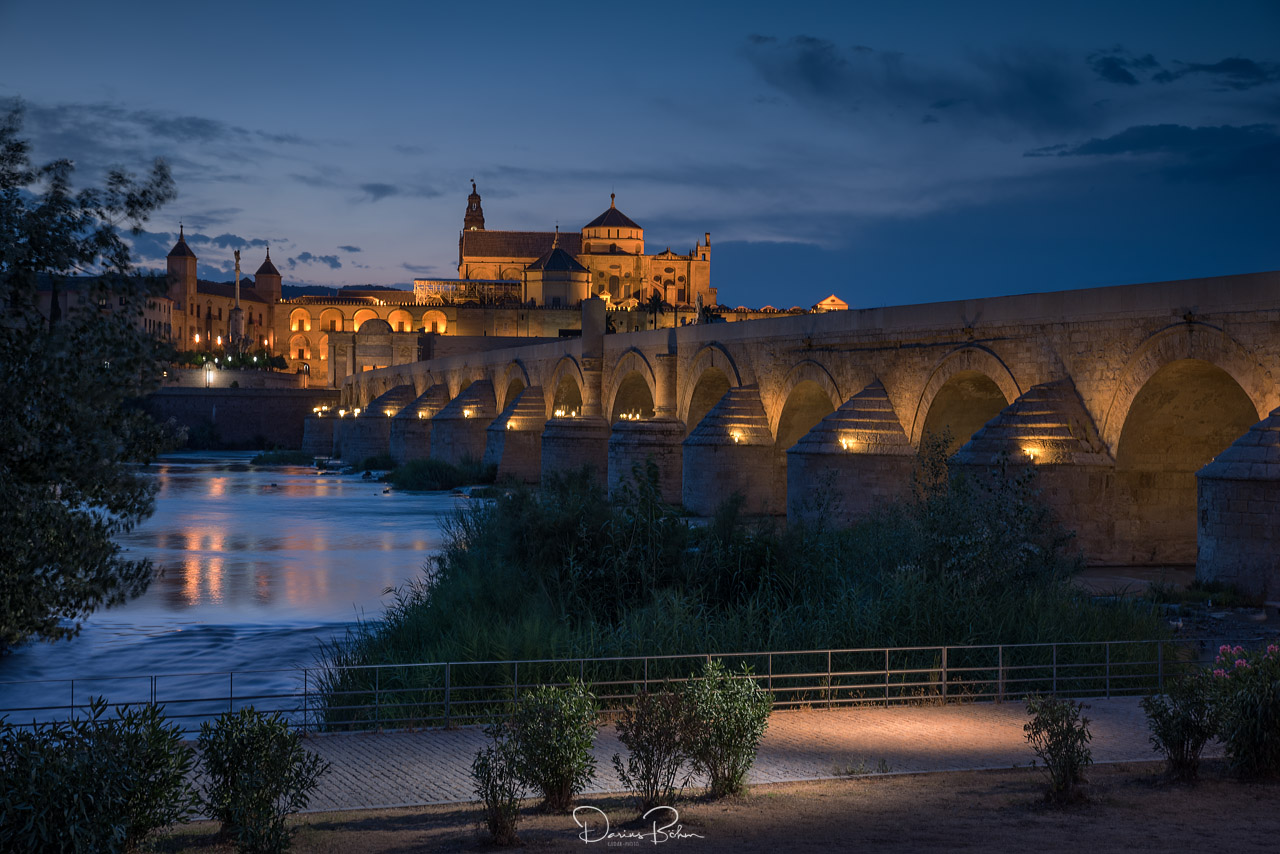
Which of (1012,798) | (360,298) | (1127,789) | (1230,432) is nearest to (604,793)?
(1012,798)

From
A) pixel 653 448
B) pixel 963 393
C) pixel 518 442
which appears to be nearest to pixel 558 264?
pixel 518 442

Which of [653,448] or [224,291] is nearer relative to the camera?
[653,448]

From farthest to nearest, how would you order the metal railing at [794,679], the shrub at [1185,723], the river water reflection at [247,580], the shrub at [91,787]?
the river water reflection at [247,580] < the metal railing at [794,679] < the shrub at [1185,723] < the shrub at [91,787]

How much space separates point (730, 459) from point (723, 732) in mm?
17876

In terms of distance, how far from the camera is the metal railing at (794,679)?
8.78m

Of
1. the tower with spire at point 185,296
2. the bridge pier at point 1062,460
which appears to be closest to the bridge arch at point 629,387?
the bridge pier at point 1062,460

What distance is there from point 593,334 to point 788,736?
90.5ft

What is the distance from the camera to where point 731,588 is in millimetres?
12727

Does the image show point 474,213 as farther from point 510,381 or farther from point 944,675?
point 944,675

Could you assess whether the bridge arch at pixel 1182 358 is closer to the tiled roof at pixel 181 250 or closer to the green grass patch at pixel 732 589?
the green grass patch at pixel 732 589

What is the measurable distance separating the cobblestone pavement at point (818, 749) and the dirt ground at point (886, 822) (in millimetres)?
297

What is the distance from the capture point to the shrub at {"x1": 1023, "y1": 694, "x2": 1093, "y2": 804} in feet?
21.3

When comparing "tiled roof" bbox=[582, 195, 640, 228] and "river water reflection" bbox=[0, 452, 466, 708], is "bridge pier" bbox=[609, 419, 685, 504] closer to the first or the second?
"river water reflection" bbox=[0, 452, 466, 708]

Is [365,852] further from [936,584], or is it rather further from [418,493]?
[418,493]
